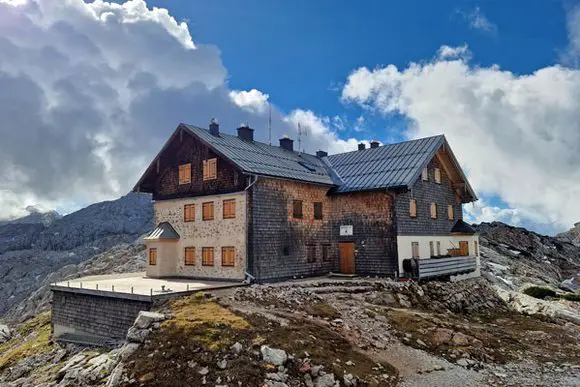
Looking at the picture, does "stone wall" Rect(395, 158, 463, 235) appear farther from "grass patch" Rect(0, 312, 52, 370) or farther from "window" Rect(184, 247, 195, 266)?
"grass patch" Rect(0, 312, 52, 370)

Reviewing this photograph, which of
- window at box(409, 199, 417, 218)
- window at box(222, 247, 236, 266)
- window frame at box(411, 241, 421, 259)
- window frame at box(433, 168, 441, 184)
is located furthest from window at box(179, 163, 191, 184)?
window frame at box(433, 168, 441, 184)

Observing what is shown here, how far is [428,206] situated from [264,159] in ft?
38.1

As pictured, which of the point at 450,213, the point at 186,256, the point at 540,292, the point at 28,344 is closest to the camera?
the point at 28,344

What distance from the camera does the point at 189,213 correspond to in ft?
87.6

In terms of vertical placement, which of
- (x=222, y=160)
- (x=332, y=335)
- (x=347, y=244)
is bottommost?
(x=332, y=335)

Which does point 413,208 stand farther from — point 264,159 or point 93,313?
point 93,313

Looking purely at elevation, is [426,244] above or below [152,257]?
above

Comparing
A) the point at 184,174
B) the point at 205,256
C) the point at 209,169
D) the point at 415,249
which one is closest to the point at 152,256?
the point at 205,256

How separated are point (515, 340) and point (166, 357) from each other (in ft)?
45.2

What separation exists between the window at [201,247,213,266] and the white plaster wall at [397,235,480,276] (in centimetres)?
1081

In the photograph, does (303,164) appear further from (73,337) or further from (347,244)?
(73,337)

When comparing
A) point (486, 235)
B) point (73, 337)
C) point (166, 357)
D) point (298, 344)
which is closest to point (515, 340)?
point (298, 344)

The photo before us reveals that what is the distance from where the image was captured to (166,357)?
1284 cm

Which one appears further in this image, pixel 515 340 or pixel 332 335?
pixel 515 340
